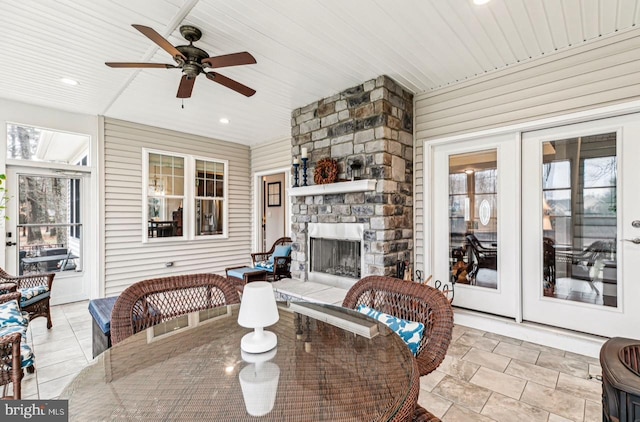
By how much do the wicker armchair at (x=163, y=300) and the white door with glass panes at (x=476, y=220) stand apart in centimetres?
273

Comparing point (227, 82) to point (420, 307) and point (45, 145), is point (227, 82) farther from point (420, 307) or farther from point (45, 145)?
point (45, 145)

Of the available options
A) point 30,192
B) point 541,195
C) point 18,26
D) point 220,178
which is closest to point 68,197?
point 30,192

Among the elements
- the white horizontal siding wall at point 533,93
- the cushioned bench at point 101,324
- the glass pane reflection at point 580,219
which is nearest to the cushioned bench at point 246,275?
the cushioned bench at point 101,324

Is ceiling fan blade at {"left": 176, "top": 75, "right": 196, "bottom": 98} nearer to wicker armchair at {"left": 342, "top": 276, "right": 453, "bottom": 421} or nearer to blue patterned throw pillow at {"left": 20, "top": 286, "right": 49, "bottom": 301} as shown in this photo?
wicker armchair at {"left": 342, "top": 276, "right": 453, "bottom": 421}

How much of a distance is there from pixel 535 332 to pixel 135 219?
5.66m

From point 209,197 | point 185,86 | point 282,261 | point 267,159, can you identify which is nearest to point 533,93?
point 185,86

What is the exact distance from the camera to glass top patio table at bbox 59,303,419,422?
2.70 feet

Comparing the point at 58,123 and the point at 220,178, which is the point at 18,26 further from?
the point at 220,178

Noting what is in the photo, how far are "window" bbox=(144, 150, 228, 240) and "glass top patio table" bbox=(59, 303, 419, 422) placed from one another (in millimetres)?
4515

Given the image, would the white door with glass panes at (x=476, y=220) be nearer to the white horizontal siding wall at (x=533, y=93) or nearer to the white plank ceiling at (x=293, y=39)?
the white horizontal siding wall at (x=533, y=93)

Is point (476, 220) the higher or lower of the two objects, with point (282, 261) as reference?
higher

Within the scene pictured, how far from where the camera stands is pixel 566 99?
2.88m

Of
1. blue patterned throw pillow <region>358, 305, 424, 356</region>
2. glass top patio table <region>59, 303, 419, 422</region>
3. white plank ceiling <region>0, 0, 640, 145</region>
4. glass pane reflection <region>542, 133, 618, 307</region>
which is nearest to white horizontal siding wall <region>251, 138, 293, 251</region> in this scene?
white plank ceiling <region>0, 0, 640, 145</region>

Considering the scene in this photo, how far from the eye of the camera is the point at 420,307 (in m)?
1.61
